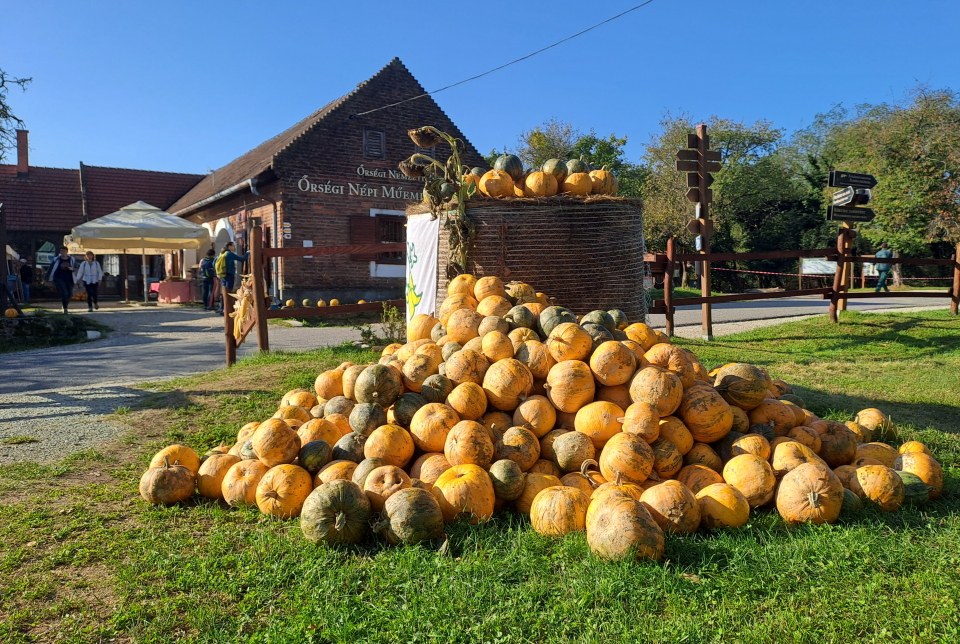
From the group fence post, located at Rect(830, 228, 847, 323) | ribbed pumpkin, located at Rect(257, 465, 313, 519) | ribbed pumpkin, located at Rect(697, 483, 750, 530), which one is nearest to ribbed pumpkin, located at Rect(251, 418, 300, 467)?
ribbed pumpkin, located at Rect(257, 465, 313, 519)

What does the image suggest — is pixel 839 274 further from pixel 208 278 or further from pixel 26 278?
pixel 26 278

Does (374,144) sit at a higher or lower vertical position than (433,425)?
higher

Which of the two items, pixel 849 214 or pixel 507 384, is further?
pixel 849 214

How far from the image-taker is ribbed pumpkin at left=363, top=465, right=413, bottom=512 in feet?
10.8

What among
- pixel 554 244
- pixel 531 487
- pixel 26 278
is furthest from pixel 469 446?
pixel 26 278

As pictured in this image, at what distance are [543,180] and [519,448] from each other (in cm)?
337

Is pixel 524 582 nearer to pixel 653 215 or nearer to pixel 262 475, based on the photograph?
pixel 262 475

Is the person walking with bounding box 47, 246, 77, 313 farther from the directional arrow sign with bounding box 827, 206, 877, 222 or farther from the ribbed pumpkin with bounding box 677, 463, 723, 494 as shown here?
the directional arrow sign with bounding box 827, 206, 877, 222

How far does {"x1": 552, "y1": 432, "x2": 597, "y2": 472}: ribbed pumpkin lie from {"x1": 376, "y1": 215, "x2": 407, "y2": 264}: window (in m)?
16.4

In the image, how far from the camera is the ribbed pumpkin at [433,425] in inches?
145

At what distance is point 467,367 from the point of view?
13.2 feet

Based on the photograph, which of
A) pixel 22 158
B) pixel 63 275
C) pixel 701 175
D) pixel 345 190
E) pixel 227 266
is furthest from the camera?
pixel 22 158

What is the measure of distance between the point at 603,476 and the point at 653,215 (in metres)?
32.5

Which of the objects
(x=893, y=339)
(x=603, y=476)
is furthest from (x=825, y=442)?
(x=893, y=339)
